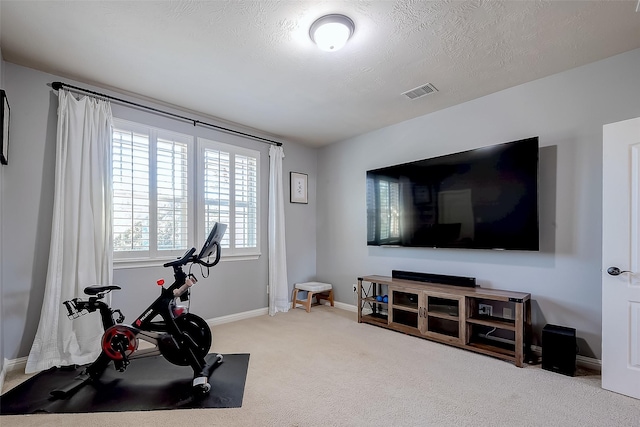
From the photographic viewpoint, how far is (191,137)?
12.0 ft

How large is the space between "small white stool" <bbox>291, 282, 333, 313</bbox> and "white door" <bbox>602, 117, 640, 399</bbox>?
3.12 m

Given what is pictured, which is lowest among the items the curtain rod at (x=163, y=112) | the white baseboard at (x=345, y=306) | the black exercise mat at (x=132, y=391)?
the white baseboard at (x=345, y=306)

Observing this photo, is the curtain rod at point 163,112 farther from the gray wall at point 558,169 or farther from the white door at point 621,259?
the white door at point 621,259

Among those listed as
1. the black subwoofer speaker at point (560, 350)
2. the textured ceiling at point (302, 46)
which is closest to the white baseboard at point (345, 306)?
the black subwoofer speaker at point (560, 350)

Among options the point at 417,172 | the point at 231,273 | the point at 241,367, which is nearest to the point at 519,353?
the point at 417,172

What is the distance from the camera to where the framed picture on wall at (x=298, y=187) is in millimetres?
4809

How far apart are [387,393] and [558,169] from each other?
98.4 inches

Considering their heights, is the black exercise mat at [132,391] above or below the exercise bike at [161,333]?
below

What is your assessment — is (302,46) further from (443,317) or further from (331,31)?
(443,317)

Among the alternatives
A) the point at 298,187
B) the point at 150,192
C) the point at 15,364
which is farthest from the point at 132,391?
the point at 298,187

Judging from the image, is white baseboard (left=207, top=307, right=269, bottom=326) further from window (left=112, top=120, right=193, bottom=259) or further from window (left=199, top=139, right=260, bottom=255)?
window (left=112, top=120, right=193, bottom=259)

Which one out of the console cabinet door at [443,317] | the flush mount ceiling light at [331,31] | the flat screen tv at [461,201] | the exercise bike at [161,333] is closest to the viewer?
the flush mount ceiling light at [331,31]

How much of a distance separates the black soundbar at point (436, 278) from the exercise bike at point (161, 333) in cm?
228

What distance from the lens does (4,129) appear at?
233 centimetres
